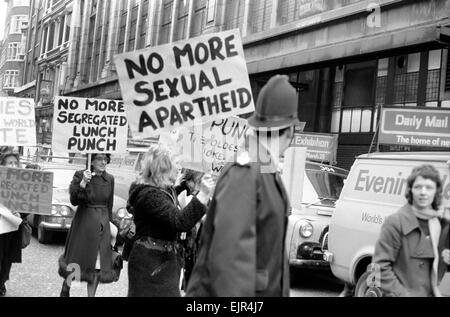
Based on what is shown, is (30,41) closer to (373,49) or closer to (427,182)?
(373,49)

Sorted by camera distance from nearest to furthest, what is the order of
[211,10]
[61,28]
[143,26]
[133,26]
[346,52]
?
[346,52] < [211,10] < [143,26] < [133,26] < [61,28]

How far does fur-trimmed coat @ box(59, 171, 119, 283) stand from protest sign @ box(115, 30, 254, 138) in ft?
5.91

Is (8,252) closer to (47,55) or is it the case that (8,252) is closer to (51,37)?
(47,55)

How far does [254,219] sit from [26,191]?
16.2 feet

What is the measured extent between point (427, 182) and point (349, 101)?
622 inches

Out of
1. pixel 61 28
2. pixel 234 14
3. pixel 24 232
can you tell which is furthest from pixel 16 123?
pixel 61 28

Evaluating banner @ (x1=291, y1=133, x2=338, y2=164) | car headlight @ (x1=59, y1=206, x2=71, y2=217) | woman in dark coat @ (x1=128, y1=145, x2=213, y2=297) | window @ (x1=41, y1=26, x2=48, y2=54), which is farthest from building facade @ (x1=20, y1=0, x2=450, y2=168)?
window @ (x1=41, y1=26, x2=48, y2=54)

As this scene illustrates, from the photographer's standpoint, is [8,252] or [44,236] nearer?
[8,252]

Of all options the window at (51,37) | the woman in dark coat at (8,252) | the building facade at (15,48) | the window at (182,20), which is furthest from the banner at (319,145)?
the building facade at (15,48)

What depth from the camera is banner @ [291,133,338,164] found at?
1552cm

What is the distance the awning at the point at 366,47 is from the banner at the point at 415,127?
22.7 feet

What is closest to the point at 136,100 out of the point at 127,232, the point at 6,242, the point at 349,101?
the point at 127,232

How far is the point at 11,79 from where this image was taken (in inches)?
2970

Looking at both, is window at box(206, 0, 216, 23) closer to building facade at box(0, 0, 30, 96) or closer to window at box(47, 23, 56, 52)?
window at box(47, 23, 56, 52)
